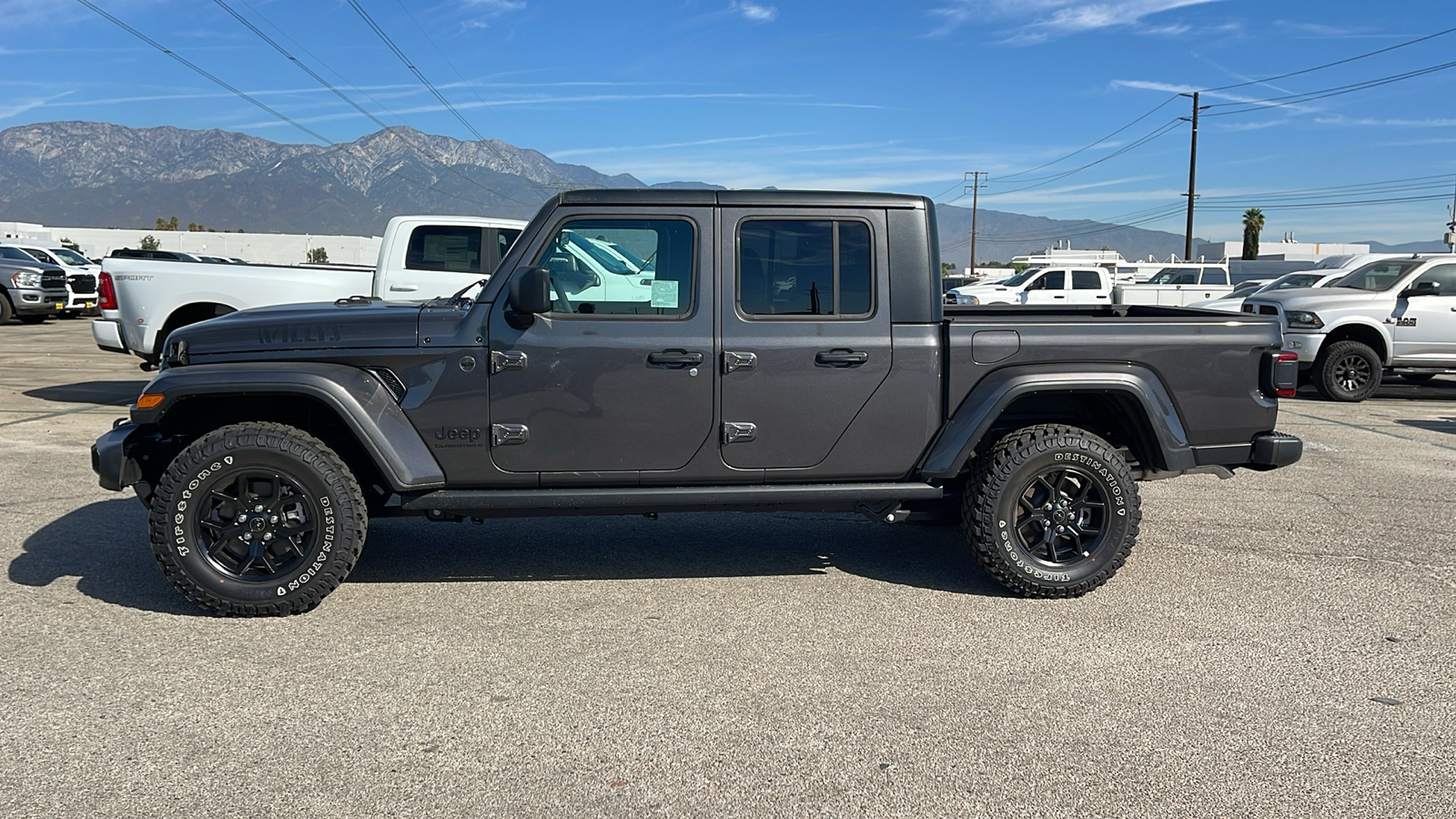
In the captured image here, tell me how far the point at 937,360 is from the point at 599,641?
2.01 metres

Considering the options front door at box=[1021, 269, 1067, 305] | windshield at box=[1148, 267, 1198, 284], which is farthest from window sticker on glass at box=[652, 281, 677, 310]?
windshield at box=[1148, 267, 1198, 284]

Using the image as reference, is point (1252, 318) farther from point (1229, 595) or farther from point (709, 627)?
point (709, 627)

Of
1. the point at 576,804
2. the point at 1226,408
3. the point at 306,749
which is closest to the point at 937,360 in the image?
the point at 1226,408

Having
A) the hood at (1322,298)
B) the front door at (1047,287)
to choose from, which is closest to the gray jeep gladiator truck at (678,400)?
the hood at (1322,298)

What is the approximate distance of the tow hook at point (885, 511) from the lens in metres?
5.22

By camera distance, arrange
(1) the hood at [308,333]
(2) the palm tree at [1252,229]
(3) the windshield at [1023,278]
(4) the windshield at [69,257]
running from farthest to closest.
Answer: (2) the palm tree at [1252,229] < (4) the windshield at [69,257] < (3) the windshield at [1023,278] < (1) the hood at [308,333]

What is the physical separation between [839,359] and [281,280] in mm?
7888

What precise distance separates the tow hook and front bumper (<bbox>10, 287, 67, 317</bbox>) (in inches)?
961

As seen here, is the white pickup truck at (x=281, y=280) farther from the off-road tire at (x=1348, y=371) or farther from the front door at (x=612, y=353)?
the off-road tire at (x=1348, y=371)

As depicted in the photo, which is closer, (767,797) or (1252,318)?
(767,797)

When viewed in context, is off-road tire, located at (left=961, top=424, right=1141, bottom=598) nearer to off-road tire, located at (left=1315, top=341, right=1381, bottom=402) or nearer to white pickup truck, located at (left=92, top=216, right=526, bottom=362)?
white pickup truck, located at (left=92, top=216, right=526, bottom=362)

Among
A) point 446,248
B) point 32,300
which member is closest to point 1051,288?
point 446,248

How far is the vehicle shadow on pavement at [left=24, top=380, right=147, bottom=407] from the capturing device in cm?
1180

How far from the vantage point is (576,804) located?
10.5ft
